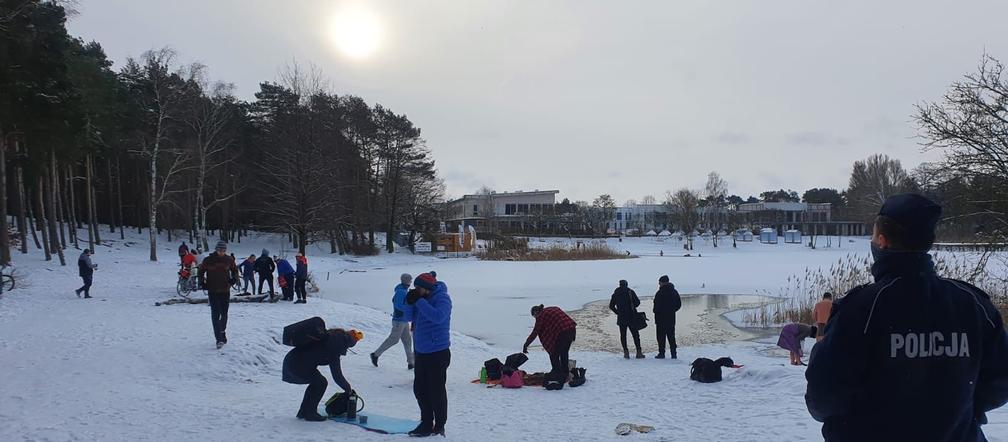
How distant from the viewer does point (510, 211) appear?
102250mm

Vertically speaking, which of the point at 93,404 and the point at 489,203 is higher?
the point at 489,203

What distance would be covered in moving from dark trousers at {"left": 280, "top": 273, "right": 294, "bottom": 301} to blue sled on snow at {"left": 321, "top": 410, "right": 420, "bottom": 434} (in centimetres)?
1133

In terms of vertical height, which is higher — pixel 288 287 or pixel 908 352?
pixel 908 352

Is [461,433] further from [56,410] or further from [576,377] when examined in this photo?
[56,410]

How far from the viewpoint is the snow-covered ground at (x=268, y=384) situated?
6.72m

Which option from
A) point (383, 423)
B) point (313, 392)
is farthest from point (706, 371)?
point (313, 392)

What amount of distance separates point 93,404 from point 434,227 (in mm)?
54958

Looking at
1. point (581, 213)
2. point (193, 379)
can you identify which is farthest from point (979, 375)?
point (581, 213)

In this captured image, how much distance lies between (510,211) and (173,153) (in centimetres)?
6887

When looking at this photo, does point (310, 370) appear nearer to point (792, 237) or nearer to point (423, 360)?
point (423, 360)

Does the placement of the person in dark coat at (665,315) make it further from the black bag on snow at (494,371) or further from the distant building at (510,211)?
the distant building at (510,211)

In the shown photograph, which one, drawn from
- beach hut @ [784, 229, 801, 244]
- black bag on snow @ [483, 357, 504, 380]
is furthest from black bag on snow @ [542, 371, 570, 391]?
beach hut @ [784, 229, 801, 244]

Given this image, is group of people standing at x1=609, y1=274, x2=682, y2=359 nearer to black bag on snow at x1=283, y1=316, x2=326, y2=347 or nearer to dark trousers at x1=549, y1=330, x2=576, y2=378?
dark trousers at x1=549, y1=330, x2=576, y2=378

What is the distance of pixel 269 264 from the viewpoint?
63.2 ft
